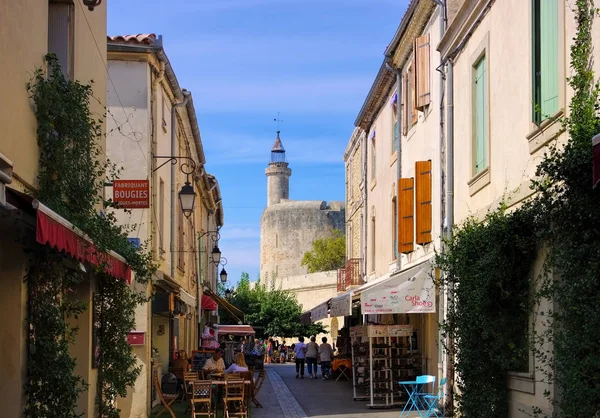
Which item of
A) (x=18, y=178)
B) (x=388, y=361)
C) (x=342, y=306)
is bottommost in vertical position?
(x=388, y=361)

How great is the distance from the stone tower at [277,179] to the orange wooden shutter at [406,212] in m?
75.9

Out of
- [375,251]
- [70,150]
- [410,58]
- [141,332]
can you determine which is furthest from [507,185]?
[375,251]

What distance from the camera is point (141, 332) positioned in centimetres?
1712

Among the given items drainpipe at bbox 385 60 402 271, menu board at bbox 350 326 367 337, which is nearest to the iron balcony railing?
drainpipe at bbox 385 60 402 271

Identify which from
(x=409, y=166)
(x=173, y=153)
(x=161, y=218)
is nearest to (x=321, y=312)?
(x=409, y=166)

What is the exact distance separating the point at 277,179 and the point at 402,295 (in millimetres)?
82256

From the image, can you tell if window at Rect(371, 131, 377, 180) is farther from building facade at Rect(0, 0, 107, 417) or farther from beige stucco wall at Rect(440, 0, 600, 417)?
building facade at Rect(0, 0, 107, 417)

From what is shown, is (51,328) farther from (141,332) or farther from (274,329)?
(274,329)

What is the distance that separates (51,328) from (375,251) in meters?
18.7

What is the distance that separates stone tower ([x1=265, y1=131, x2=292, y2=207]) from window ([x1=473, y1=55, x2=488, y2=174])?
82.6 m

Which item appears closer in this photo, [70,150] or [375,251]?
[70,150]

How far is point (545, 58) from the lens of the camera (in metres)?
10.2

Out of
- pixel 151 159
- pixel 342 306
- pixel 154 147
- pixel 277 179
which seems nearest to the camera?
pixel 151 159

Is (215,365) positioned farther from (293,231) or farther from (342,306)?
(293,231)
